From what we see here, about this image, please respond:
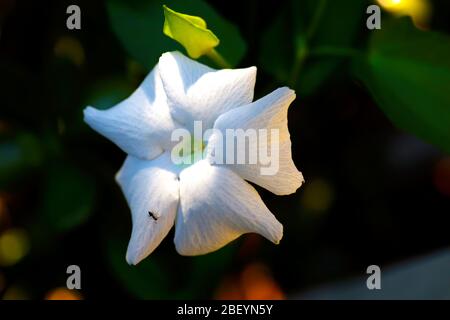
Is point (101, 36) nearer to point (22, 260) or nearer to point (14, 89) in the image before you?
point (14, 89)

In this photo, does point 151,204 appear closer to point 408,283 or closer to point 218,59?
point 218,59

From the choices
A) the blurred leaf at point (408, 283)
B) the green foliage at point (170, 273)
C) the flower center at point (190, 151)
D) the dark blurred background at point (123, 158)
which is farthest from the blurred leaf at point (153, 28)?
the blurred leaf at point (408, 283)

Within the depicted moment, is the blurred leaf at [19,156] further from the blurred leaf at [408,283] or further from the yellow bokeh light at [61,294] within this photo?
the blurred leaf at [408,283]

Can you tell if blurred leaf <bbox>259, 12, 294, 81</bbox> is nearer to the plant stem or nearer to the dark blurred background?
the dark blurred background

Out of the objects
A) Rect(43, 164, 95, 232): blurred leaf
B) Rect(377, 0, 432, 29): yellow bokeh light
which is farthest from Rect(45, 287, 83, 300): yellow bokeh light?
Rect(377, 0, 432, 29): yellow bokeh light

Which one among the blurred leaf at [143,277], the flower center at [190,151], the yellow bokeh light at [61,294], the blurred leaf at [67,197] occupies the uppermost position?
the flower center at [190,151]

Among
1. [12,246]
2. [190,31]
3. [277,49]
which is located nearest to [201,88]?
[190,31]
